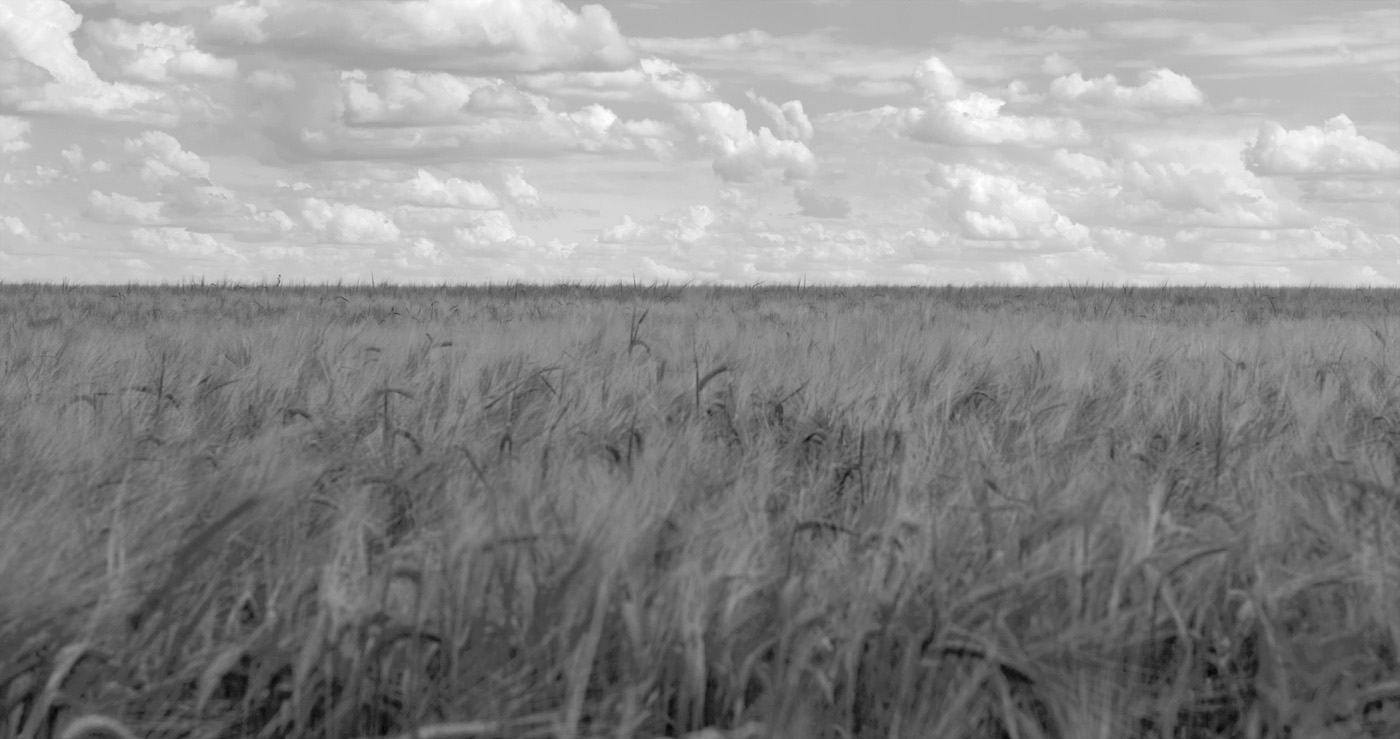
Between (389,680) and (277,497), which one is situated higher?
(277,497)

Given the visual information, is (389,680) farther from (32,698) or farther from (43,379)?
(43,379)

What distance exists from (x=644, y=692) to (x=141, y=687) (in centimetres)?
63

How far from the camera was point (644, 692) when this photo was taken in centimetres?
165

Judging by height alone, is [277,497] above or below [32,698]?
above

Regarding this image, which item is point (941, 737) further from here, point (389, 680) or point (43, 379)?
point (43, 379)

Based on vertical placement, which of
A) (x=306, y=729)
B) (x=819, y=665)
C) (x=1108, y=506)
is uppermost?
(x=1108, y=506)

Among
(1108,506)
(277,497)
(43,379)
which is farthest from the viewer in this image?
(43,379)

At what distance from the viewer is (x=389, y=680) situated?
171 centimetres

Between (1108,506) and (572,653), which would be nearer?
(572,653)

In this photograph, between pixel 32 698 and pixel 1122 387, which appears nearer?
pixel 32 698

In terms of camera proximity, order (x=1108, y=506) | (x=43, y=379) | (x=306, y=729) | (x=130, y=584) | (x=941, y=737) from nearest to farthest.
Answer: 1. (x=941, y=737)
2. (x=306, y=729)
3. (x=130, y=584)
4. (x=1108, y=506)
5. (x=43, y=379)

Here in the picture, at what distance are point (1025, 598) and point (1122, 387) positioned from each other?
100 inches

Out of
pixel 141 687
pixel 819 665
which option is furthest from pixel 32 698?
pixel 819 665

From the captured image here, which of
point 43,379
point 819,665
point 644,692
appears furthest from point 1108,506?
point 43,379
